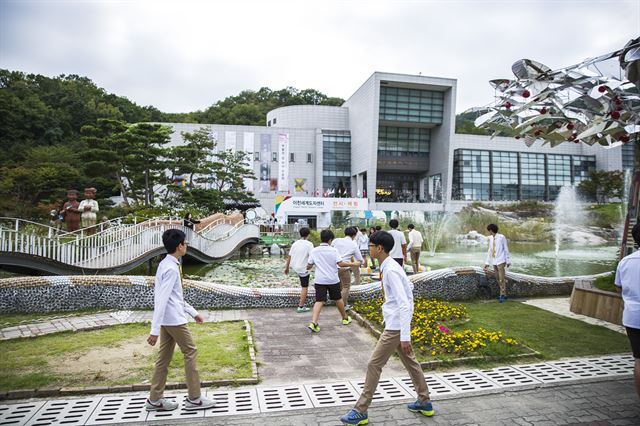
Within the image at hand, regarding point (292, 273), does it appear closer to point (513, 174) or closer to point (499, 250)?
point (499, 250)

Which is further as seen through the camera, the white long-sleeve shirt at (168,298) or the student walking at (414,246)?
the student walking at (414,246)

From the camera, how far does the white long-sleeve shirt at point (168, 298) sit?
3.87 metres

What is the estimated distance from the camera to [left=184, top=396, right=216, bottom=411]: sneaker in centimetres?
394

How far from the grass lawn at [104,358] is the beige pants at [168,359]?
671 millimetres

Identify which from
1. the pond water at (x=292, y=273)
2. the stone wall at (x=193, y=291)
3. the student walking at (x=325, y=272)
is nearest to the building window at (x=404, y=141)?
the pond water at (x=292, y=273)

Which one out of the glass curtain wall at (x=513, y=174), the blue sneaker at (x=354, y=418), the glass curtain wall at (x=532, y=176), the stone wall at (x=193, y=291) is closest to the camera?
the blue sneaker at (x=354, y=418)

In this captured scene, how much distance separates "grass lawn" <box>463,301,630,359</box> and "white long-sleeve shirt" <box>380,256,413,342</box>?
120 inches

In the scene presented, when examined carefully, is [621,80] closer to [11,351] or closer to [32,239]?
[11,351]

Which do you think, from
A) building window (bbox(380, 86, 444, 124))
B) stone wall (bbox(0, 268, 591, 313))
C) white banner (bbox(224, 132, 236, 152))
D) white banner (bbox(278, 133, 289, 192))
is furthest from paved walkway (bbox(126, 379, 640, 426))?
white banner (bbox(224, 132, 236, 152))

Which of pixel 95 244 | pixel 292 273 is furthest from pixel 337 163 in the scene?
pixel 95 244

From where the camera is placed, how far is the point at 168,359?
400cm

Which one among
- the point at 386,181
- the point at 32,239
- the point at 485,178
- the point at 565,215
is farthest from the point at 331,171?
the point at 32,239

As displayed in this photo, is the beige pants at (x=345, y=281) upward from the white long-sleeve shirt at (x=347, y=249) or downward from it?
downward

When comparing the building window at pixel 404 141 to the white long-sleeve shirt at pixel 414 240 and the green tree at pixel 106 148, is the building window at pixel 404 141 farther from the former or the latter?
the white long-sleeve shirt at pixel 414 240
